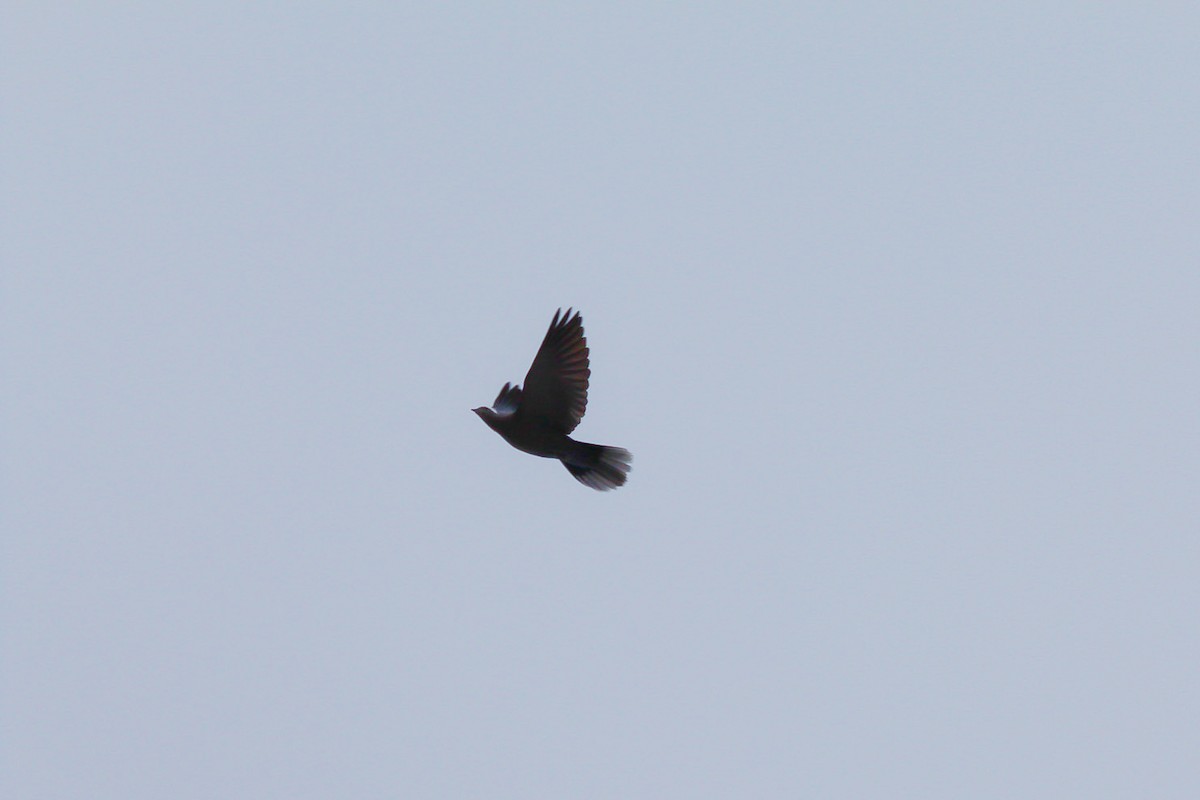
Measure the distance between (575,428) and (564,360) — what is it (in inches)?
32.3

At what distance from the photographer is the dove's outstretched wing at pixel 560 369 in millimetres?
14500

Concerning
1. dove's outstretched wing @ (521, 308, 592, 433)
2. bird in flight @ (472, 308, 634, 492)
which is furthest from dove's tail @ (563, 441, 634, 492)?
dove's outstretched wing @ (521, 308, 592, 433)

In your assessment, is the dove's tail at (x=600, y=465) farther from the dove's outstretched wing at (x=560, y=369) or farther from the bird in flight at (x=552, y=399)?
the dove's outstretched wing at (x=560, y=369)

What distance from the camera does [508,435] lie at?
583 inches

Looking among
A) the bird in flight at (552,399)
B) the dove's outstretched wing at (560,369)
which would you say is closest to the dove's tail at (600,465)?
the bird in flight at (552,399)

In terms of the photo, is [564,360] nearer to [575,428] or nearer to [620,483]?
[575,428]

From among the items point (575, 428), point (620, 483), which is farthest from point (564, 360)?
point (620, 483)

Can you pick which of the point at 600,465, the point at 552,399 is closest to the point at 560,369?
the point at 552,399

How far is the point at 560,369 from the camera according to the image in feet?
47.7

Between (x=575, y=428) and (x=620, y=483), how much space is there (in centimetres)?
102

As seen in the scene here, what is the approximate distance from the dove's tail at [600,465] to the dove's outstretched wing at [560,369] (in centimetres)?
101

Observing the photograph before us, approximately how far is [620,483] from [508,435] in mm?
1537

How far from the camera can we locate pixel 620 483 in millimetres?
15461

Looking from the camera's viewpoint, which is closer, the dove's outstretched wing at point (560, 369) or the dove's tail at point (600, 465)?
the dove's outstretched wing at point (560, 369)
